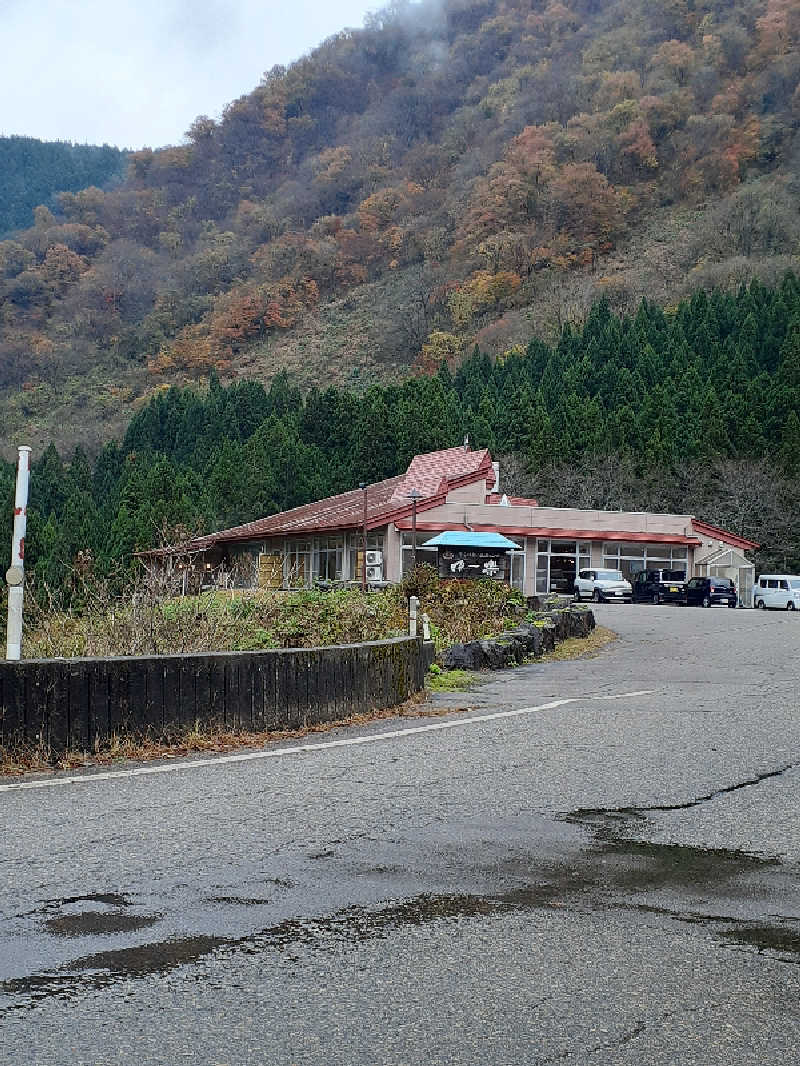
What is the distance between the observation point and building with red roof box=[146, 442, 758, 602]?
49.9m

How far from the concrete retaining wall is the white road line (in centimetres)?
53

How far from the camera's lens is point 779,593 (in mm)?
51281

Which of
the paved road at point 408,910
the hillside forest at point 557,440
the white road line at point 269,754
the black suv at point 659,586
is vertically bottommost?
the paved road at point 408,910

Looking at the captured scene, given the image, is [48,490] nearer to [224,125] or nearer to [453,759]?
[453,759]

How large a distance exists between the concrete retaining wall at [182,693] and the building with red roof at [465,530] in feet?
118

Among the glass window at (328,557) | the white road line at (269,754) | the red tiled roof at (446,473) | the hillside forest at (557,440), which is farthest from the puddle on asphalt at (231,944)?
the hillside forest at (557,440)

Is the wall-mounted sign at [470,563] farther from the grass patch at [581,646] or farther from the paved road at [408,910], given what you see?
the paved road at [408,910]

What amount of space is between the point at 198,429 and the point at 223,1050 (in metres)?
95.2

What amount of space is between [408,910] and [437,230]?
14140 centimetres

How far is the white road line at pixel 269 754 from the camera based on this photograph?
849 centimetres

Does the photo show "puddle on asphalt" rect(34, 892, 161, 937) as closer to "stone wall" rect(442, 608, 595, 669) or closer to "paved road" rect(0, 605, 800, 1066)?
"paved road" rect(0, 605, 800, 1066)

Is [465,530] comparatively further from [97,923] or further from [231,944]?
[231,944]

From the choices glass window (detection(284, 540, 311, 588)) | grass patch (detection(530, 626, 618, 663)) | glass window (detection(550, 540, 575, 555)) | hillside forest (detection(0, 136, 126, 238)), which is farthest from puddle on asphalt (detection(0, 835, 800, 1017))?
hillside forest (detection(0, 136, 126, 238))

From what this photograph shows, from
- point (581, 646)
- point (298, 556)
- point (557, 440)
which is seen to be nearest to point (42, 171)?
point (557, 440)
